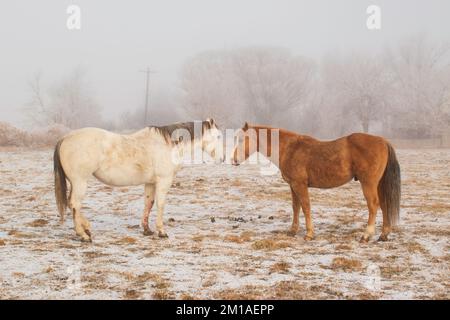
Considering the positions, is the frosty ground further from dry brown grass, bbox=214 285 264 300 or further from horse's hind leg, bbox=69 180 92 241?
horse's hind leg, bbox=69 180 92 241

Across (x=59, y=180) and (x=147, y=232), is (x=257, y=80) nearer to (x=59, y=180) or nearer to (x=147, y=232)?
(x=147, y=232)

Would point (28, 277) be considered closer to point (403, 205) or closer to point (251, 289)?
point (251, 289)

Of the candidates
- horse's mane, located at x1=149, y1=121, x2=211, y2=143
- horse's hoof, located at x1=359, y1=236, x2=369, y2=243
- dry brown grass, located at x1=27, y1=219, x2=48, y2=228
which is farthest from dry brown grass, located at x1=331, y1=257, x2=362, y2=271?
dry brown grass, located at x1=27, y1=219, x2=48, y2=228

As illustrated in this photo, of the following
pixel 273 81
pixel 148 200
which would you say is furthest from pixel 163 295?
pixel 273 81

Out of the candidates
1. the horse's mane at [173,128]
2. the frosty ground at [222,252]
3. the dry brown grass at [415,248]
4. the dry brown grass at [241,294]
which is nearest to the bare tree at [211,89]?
the frosty ground at [222,252]

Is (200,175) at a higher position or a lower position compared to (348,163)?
lower

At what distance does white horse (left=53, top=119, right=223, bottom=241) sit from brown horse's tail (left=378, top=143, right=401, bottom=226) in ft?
9.30

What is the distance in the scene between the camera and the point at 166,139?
7102 millimetres

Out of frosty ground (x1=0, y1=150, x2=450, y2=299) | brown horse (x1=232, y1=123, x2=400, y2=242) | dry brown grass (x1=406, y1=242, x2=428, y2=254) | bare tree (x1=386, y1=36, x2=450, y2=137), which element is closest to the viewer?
frosty ground (x1=0, y1=150, x2=450, y2=299)

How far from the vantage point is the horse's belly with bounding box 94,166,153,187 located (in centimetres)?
666

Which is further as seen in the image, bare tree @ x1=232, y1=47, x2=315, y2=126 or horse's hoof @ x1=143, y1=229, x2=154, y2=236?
bare tree @ x1=232, y1=47, x2=315, y2=126

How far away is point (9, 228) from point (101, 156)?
2.40m

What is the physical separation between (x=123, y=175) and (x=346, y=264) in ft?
11.7
